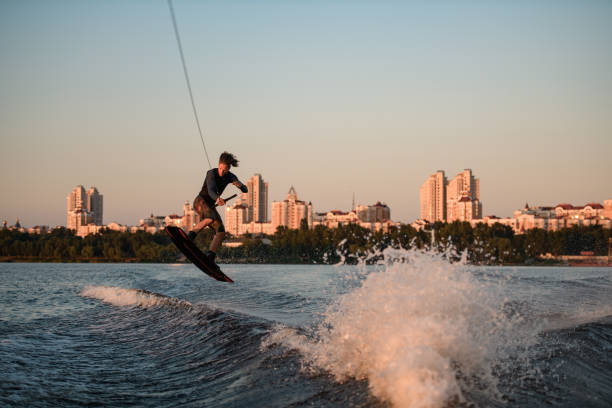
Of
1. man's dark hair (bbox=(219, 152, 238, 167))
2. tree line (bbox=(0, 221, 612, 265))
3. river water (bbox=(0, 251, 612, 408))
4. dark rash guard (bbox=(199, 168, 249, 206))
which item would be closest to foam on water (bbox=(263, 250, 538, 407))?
river water (bbox=(0, 251, 612, 408))

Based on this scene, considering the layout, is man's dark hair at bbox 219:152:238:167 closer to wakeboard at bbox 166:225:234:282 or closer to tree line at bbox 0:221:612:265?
wakeboard at bbox 166:225:234:282

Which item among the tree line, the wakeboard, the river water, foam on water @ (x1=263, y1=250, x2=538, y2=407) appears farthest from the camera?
the tree line

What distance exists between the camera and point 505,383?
199 inches

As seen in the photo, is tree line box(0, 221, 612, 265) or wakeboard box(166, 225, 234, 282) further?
tree line box(0, 221, 612, 265)

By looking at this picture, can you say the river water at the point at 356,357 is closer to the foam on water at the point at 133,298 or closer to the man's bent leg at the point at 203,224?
the man's bent leg at the point at 203,224

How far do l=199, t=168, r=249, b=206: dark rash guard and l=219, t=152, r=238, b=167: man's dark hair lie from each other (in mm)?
178

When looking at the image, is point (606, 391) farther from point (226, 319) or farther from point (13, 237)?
point (13, 237)

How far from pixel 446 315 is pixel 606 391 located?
1750mm

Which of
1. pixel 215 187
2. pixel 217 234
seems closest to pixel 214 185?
pixel 215 187

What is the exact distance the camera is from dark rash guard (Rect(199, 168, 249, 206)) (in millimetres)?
9523

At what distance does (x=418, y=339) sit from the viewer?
532 centimetres

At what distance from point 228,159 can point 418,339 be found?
221 inches

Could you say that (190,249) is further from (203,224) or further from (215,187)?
(215,187)

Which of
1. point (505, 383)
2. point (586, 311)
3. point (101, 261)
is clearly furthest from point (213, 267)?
point (101, 261)
